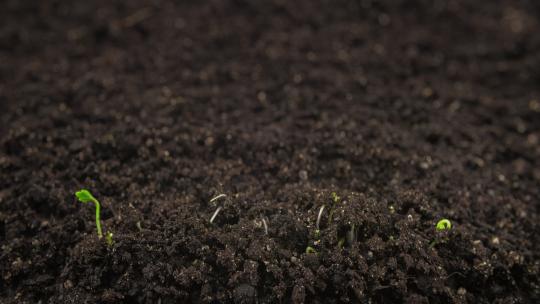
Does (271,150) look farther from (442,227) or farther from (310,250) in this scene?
(442,227)

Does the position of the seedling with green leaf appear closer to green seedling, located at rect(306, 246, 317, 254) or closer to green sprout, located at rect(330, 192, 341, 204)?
green seedling, located at rect(306, 246, 317, 254)

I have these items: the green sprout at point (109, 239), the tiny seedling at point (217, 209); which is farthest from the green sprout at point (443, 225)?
the green sprout at point (109, 239)

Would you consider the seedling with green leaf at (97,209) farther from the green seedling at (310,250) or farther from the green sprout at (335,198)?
the green sprout at (335,198)

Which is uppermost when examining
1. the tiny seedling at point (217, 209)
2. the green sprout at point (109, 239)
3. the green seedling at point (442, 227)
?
the green sprout at point (109, 239)

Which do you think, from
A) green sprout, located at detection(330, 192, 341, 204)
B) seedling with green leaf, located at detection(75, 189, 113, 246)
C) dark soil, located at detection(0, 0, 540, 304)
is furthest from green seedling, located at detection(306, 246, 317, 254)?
seedling with green leaf, located at detection(75, 189, 113, 246)

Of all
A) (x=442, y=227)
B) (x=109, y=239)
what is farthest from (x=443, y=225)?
(x=109, y=239)

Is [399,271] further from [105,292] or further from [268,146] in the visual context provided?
[105,292]

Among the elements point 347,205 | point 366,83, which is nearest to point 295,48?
point 366,83
